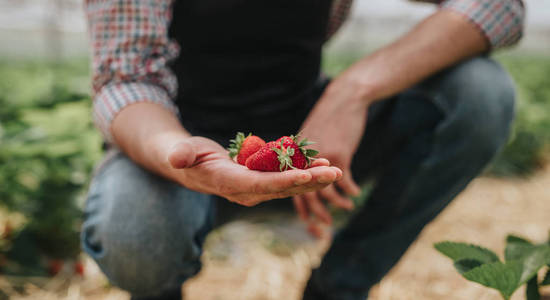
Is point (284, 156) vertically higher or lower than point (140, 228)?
higher

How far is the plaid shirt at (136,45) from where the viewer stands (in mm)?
996

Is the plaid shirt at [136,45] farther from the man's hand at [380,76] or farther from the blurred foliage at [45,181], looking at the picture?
the blurred foliage at [45,181]

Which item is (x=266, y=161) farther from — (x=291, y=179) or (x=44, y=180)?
(x=44, y=180)

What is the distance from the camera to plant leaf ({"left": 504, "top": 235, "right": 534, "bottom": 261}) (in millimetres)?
722

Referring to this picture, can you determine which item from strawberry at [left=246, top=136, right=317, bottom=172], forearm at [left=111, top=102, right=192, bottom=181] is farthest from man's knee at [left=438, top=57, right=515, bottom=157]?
forearm at [left=111, top=102, right=192, bottom=181]

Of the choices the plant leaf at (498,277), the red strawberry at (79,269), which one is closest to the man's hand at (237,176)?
the plant leaf at (498,277)

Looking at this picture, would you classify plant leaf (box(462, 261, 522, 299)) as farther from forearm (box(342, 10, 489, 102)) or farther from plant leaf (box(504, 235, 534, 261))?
forearm (box(342, 10, 489, 102))

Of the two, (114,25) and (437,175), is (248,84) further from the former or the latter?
(437,175)

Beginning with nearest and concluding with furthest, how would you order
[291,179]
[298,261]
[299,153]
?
[291,179] → [299,153] → [298,261]

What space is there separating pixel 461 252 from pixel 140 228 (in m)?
0.67

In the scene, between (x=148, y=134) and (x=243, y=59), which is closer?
(x=148, y=134)

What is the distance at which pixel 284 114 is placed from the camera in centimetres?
129

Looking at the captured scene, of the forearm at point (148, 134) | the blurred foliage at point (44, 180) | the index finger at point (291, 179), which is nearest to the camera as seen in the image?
the index finger at point (291, 179)

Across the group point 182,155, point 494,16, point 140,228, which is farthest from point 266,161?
point 494,16
